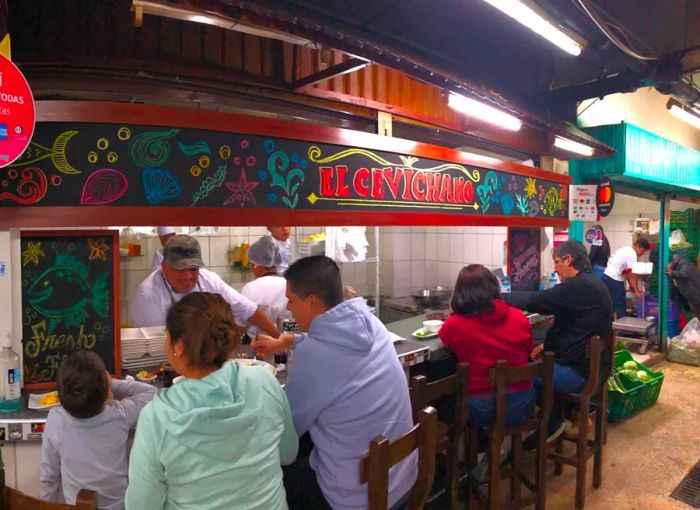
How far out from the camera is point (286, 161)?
288 centimetres

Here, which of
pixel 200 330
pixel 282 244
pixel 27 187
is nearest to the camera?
pixel 200 330

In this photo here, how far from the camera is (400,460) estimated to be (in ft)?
A: 6.11

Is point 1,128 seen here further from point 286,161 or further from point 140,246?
point 140,246

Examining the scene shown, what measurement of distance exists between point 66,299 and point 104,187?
667 millimetres

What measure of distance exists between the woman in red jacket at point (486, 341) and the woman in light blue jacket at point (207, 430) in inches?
67.5

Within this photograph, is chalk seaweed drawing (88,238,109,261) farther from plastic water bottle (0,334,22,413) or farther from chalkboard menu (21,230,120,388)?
plastic water bottle (0,334,22,413)

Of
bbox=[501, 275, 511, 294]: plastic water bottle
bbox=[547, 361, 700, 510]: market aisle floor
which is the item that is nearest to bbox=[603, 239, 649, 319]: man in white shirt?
bbox=[547, 361, 700, 510]: market aisle floor

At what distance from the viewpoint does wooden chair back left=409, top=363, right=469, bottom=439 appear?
242 cm

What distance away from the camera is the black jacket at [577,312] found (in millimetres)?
3738

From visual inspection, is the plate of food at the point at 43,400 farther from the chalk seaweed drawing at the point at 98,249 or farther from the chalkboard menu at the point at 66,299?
the chalk seaweed drawing at the point at 98,249

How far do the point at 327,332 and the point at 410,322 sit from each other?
2.54 meters

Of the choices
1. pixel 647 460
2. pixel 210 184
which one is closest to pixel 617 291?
pixel 647 460

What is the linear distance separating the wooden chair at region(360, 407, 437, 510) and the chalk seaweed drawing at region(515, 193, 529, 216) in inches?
127

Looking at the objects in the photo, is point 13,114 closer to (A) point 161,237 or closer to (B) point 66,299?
(B) point 66,299
